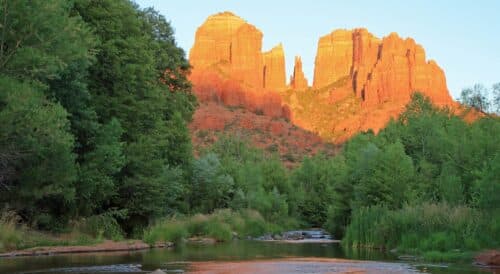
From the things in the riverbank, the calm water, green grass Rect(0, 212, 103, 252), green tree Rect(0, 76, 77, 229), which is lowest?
the calm water

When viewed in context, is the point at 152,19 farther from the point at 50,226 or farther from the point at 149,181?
the point at 50,226

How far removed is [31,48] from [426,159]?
1486 inches

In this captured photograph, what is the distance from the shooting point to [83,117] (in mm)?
31250

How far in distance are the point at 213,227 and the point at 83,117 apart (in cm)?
1634

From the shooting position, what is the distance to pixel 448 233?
29.4 metres

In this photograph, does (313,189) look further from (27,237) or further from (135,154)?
(27,237)

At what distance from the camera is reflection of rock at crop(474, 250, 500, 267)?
24.2 m

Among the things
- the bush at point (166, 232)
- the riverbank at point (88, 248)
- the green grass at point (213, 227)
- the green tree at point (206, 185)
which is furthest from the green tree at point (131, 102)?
the green tree at point (206, 185)

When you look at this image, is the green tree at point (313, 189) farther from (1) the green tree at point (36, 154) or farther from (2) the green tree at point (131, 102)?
(1) the green tree at point (36, 154)

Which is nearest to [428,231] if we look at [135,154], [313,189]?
[135,154]

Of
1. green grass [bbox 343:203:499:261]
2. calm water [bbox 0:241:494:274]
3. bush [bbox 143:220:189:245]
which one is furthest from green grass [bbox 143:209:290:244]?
green grass [bbox 343:203:499:261]

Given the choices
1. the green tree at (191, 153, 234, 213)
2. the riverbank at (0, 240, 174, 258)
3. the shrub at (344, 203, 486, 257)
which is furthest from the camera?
the green tree at (191, 153, 234, 213)

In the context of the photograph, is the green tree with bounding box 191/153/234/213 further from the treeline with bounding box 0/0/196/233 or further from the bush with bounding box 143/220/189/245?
the bush with bounding box 143/220/189/245

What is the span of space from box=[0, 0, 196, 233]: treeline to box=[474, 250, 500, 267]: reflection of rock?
15488 mm
